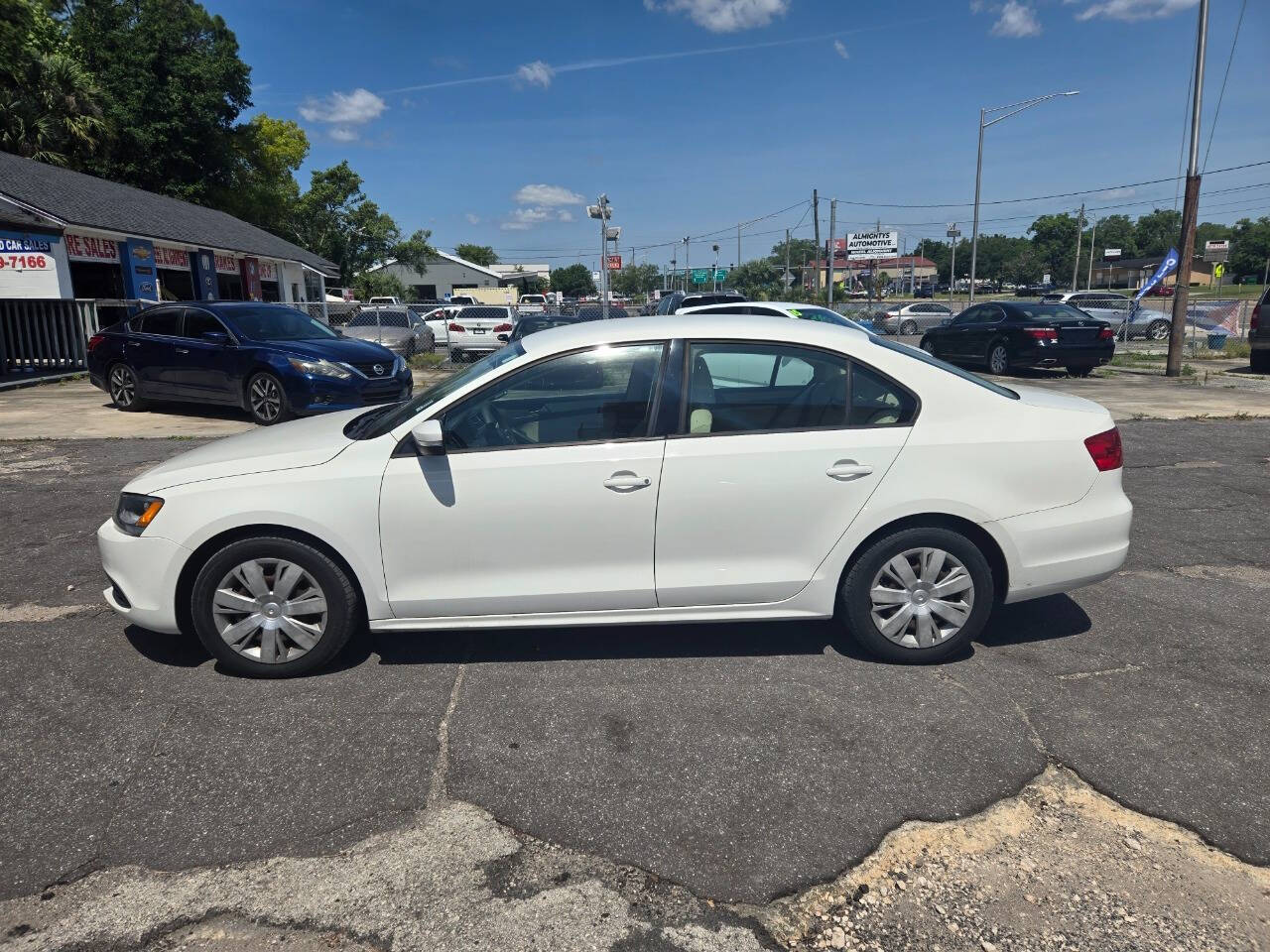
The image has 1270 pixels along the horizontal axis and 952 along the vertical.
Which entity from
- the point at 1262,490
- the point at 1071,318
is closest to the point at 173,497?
the point at 1262,490

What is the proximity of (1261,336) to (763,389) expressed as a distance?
18.4 meters

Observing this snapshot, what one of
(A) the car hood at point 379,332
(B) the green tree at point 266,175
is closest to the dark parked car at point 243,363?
(A) the car hood at point 379,332

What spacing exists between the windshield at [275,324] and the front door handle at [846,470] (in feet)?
32.1

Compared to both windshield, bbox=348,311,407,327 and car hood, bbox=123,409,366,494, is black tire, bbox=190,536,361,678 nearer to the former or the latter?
car hood, bbox=123,409,366,494

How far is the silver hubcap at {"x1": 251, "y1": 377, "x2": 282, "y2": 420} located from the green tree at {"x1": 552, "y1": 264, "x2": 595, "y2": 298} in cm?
10989

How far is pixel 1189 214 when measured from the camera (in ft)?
55.7

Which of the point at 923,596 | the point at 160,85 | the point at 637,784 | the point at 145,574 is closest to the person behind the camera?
the point at 637,784

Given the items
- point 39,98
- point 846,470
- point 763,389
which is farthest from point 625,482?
point 39,98

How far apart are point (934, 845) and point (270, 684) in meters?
2.89

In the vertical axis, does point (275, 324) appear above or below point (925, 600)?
above

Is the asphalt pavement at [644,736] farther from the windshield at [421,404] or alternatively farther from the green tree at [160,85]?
the green tree at [160,85]

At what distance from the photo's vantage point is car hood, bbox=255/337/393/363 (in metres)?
11.0

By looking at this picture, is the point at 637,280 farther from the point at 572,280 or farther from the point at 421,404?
the point at 421,404

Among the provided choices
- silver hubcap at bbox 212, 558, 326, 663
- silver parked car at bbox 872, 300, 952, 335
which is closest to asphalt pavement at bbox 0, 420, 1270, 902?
silver hubcap at bbox 212, 558, 326, 663
